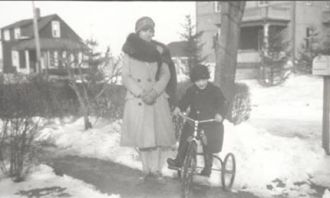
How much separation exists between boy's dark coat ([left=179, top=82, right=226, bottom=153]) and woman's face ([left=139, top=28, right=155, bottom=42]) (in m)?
0.85

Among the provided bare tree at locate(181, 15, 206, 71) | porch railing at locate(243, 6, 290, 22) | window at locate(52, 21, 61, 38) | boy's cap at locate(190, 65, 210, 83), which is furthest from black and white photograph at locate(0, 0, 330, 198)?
window at locate(52, 21, 61, 38)

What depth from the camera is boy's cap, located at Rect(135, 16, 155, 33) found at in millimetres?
5344

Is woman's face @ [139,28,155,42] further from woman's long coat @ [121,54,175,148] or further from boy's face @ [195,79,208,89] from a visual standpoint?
boy's face @ [195,79,208,89]

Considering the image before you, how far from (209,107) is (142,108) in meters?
0.85

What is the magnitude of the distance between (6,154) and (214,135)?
294 cm

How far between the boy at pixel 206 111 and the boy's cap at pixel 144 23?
0.77m

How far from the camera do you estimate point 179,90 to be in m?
11.3

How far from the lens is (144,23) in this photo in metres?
5.35

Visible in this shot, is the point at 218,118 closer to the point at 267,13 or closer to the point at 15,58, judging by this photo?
the point at 267,13

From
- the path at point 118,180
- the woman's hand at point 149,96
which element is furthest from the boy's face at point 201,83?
the path at point 118,180

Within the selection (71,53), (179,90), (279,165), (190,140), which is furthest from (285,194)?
(71,53)

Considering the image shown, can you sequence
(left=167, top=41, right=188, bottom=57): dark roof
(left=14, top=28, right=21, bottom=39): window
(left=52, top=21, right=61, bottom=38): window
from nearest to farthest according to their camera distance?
(left=167, top=41, right=188, bottom=57): dark roof, (left=14, top=28, right=21, bottom=39): window, (left=52, top=21, right=61, bottom=38): window

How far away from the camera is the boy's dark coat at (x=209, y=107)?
5.40m

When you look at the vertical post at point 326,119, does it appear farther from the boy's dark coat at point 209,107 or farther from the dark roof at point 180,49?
the dark roof at point 180,49
